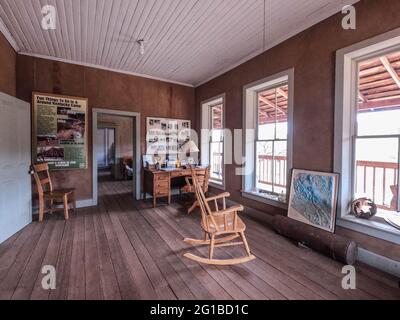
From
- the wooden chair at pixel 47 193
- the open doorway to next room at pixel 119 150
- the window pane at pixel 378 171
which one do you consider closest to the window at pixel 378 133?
the window pane at pixel 378 171

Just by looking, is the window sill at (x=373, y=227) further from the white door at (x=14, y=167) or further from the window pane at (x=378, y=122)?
the white door at (x=14, y=167)

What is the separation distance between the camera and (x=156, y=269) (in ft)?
6.53

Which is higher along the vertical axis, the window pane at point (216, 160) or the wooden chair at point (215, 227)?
the window pane at point (216, 160)

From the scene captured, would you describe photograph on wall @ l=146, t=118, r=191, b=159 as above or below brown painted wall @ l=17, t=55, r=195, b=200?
below

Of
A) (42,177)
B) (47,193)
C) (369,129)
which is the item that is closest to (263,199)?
(369,129)

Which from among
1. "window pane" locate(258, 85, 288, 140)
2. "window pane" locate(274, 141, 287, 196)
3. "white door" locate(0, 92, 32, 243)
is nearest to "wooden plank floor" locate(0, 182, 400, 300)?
"white door" locate(0, 92, 32, 243)

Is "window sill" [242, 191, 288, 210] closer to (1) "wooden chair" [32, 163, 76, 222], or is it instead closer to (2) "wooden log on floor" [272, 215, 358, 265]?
(2) "wooden log on floor" [272, 215, 358, 265]

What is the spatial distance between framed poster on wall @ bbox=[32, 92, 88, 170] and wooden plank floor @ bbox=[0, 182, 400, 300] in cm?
128

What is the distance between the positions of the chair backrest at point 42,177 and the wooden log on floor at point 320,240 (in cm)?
367

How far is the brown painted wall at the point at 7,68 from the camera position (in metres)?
2.86

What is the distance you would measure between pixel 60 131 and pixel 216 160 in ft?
10.6

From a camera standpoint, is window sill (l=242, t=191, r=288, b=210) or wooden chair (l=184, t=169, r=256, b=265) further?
window sill (l=242, t=191, r=288, b=210)

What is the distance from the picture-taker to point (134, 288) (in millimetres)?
1718

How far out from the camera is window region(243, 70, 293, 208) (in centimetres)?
304
